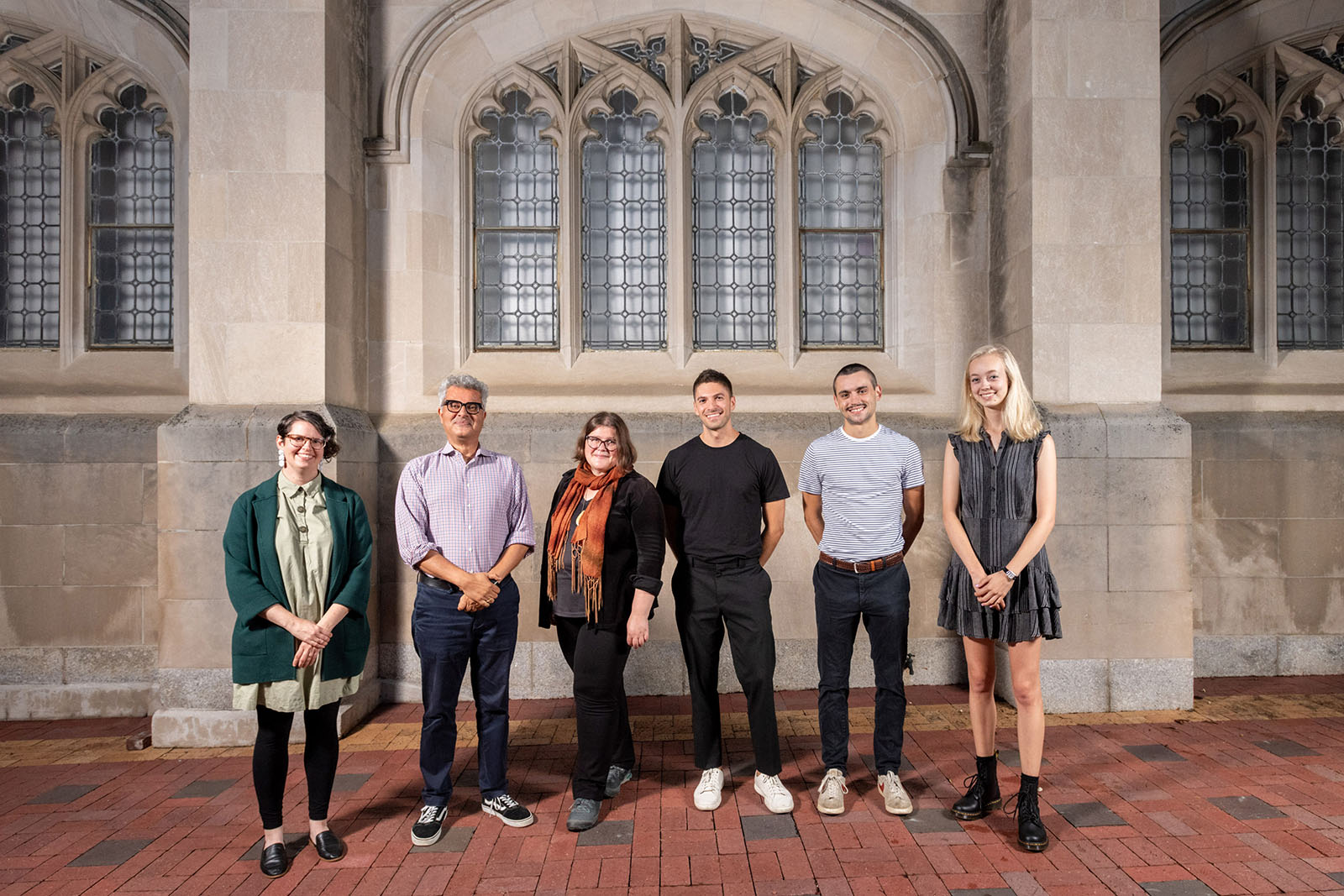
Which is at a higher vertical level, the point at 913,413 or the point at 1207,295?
the point at 1207,295

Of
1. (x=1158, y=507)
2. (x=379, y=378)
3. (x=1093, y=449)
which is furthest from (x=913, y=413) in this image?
(x=379, y=378)

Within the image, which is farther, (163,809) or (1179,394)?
(1179,394)

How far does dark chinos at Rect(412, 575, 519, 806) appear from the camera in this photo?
10.4ft

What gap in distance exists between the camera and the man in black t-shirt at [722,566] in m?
3.31

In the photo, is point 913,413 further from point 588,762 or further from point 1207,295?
point 588,762

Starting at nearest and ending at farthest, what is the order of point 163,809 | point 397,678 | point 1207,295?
point 163,809 → point 397,678 → point 1207,295

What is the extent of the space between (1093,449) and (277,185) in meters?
5.32

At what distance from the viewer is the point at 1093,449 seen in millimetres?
4746

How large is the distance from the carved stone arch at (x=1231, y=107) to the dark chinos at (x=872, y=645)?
16.1 ft

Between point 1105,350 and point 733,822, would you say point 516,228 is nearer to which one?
point 1105,350

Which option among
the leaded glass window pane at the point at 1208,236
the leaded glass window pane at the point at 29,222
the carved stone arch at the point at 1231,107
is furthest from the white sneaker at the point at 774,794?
the leaded glass window pane at the point at 29,222

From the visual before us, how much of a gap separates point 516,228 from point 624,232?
812 mm

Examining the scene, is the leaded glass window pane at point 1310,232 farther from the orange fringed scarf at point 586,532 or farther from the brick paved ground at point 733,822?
the orange fringed scarf at point 586,532

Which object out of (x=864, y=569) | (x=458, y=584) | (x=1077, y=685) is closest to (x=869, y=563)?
(x=864, y=569)
